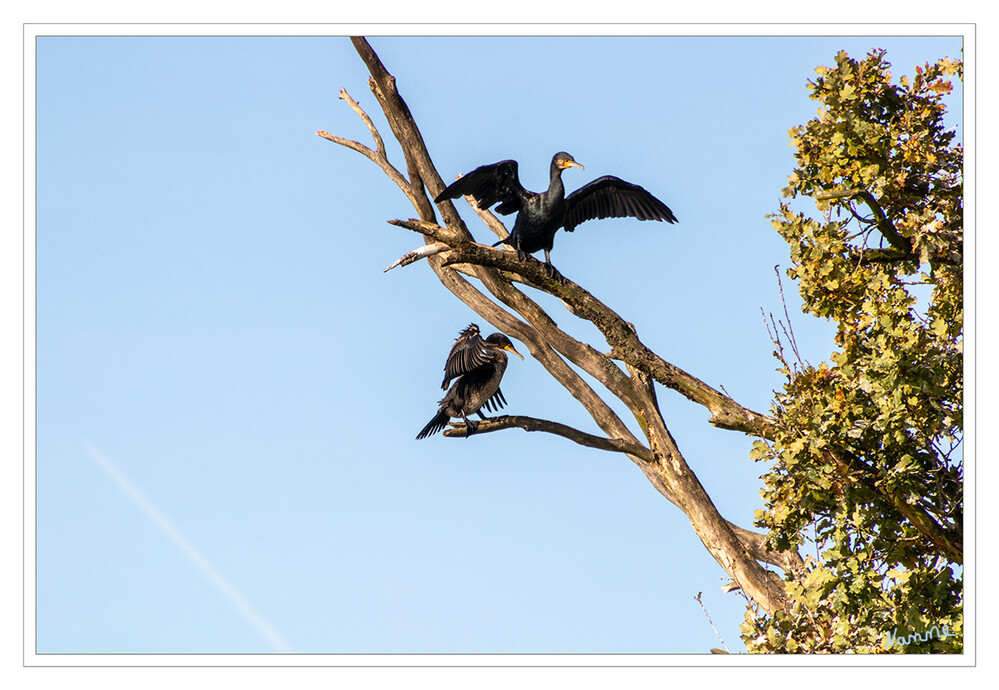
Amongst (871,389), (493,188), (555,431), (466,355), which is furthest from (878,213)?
(466,355)

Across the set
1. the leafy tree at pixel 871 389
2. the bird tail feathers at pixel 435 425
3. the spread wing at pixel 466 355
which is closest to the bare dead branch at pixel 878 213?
the leafy tree at pixel 871 389

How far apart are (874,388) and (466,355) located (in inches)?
139

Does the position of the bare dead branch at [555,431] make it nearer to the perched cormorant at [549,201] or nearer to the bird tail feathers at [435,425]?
the bird tail feathers at [435,425]

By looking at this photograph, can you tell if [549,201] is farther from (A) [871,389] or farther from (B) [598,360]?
(A) [871,389]

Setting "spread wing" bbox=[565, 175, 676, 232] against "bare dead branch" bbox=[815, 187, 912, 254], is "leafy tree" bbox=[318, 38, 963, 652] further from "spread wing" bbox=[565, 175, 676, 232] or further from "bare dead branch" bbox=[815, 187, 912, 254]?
"spread wing" bbox=[565, 175, 676, 232]

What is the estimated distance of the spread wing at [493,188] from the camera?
8750 mm

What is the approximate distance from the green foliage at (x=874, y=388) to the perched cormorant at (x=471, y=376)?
276cm

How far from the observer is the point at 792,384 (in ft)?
23.3

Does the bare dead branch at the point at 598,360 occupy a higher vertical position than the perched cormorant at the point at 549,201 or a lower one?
lower
